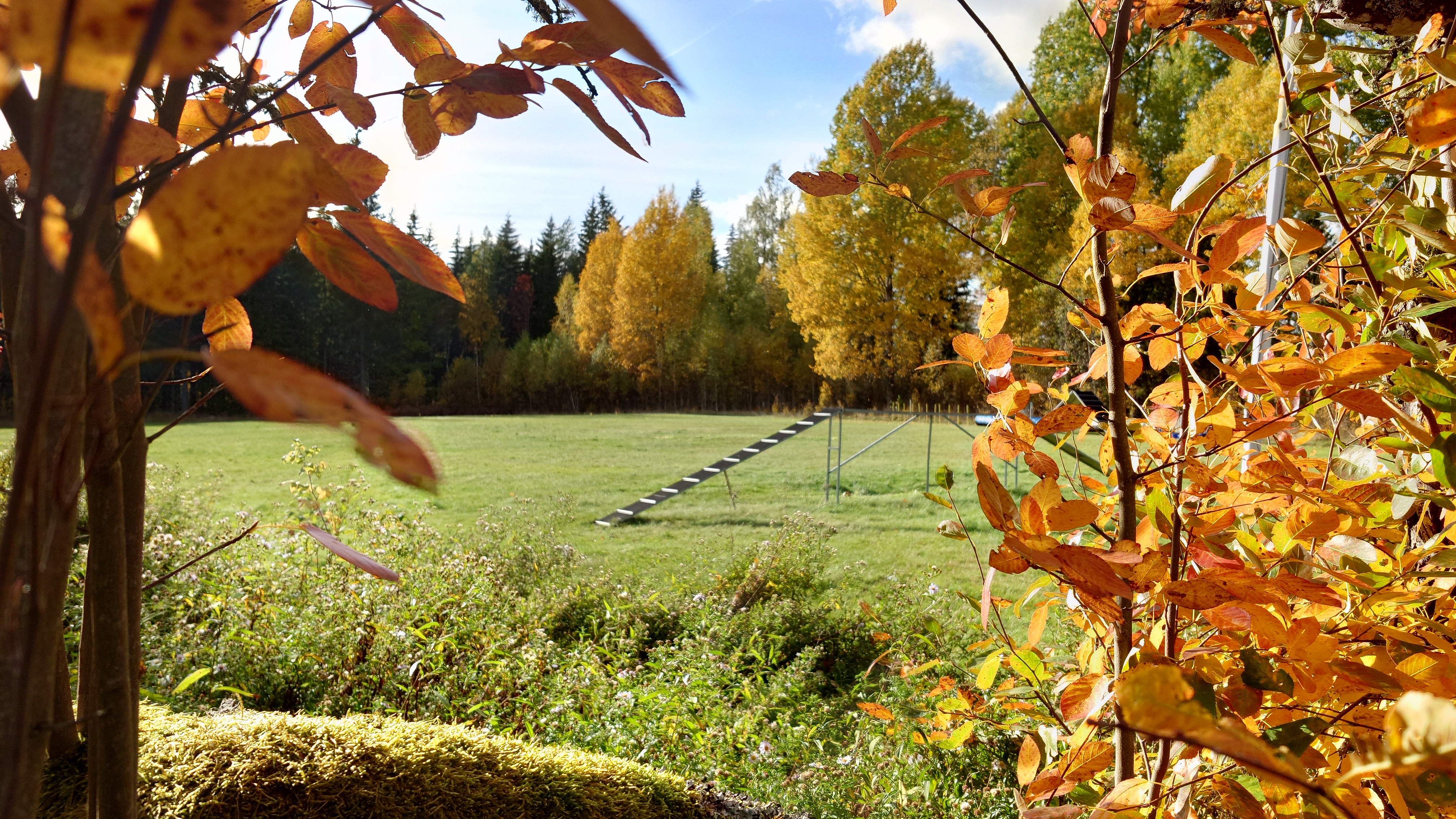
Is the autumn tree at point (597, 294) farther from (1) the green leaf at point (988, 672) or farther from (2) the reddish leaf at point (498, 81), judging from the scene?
(2) the reddish leaf at point (498, 81)

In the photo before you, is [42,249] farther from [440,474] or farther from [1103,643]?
[1103,643]

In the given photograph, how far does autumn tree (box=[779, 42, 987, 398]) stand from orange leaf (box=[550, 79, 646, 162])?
1296 centimetres

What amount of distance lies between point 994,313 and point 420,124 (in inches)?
17.0

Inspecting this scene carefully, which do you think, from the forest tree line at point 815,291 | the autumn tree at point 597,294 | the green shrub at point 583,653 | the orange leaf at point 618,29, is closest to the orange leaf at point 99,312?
the orange leaf at point 618,29

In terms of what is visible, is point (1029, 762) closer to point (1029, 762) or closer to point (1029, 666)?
point (1029, 762)

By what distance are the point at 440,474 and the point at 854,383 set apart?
51.3 feet

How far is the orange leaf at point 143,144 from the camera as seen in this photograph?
31 centimetres

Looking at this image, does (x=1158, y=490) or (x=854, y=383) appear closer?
(x=1158, y=490)

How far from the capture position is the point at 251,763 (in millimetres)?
807

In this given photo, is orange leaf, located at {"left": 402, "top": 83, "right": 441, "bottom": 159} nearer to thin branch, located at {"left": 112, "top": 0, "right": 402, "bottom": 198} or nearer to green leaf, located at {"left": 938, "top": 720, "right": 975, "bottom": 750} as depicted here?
thin branch, located at {"left": 112, "top": 0, "right": 402, "bottom": 198}

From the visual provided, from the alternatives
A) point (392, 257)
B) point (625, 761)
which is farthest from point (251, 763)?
point (392, 257)

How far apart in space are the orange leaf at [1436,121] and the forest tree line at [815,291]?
8672 mm

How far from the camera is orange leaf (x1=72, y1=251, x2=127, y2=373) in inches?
5.9

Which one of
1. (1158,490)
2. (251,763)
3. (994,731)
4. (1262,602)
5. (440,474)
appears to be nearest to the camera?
(440,474)
